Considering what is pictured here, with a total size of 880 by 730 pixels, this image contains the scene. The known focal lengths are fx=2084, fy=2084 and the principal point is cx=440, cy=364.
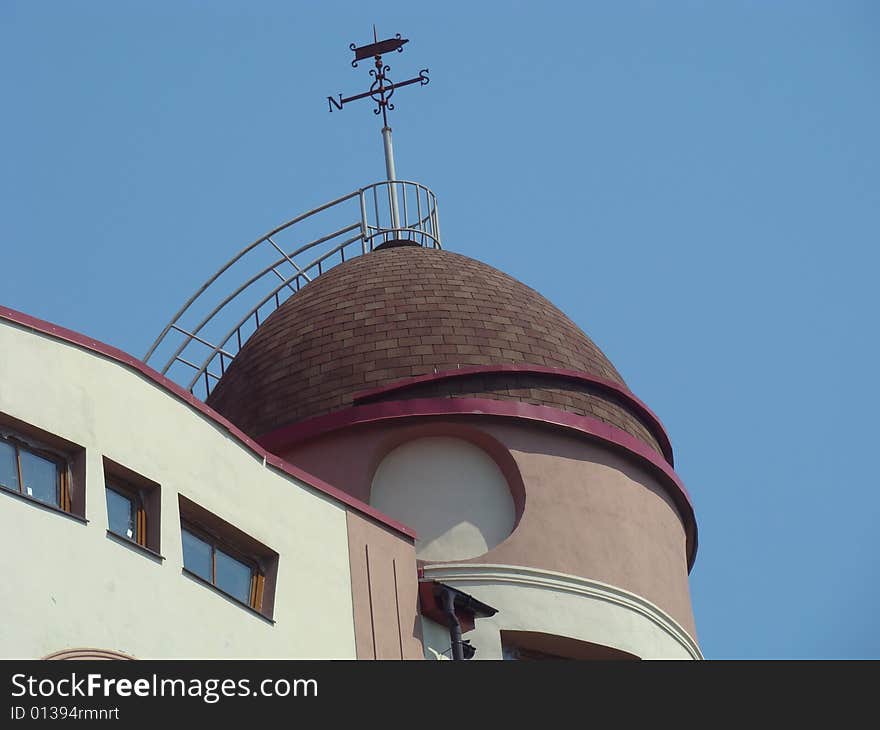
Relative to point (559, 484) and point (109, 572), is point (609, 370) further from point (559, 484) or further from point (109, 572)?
point (109, 572)

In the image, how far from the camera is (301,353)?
2838 cm

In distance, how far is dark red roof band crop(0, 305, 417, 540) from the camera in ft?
67.2

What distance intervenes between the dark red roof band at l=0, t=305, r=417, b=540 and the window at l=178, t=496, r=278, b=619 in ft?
3.65

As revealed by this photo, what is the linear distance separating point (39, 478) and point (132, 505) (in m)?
1.27

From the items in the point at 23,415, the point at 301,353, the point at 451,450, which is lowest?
the point at 23,415

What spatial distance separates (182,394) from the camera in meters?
22.0

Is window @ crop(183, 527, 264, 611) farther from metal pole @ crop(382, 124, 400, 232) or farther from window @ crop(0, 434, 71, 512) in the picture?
metal pole @ crop(382, 124, 400, 232)

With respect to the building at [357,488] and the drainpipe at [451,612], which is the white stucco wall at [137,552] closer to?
the building at [357,488]

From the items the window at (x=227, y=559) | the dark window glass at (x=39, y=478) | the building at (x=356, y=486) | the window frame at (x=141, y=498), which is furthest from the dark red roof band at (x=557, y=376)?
the dark window glass at (x=39, y=478)

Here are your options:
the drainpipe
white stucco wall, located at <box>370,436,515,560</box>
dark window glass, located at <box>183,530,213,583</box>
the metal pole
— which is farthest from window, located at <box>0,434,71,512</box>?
the metal pole

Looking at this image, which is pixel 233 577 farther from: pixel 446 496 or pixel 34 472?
pixel 446 496

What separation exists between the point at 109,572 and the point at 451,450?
763 centimetres

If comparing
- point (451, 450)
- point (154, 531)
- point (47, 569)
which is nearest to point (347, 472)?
point (451, 450)

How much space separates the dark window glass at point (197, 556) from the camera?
2128 centimetres
